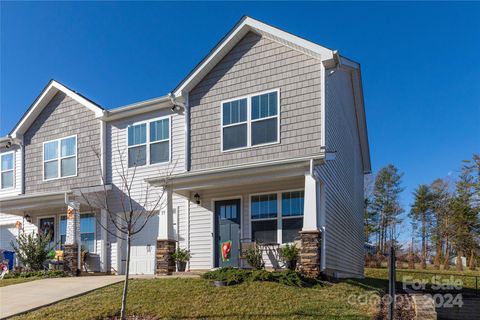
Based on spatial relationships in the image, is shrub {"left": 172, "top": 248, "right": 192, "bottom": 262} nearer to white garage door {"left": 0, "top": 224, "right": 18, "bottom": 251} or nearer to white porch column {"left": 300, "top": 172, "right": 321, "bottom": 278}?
white porch column {"left": 300, "top": 172, "right": 321, "bottom": 278}

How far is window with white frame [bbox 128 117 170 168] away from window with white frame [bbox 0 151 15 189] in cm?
652

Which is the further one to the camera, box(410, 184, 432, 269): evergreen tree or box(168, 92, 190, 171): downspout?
box(410, 184, 432, 269): evergreen tree

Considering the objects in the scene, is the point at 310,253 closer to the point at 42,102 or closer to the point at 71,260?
the point at 71,260

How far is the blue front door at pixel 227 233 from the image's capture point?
12.1m

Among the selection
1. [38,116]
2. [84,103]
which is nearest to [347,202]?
[84,103]

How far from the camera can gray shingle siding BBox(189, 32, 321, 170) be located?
1119cm

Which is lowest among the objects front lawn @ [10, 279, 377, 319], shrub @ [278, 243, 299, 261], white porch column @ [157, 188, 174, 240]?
front lawn @ [10, 279, 377, 319]

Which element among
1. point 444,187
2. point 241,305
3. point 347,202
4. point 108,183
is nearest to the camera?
point 241,305

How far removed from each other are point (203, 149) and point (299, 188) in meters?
3.21

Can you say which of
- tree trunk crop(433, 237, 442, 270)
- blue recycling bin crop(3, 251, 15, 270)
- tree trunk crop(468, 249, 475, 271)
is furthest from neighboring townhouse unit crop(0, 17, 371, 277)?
tree trunk crop(468, 249, 475, 271)

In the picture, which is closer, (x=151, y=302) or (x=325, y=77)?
(x=151, y=302)

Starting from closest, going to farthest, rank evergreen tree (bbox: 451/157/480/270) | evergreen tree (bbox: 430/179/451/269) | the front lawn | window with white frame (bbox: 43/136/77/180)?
the front lawn
window with white frame (bbox: 43/136/77/180)
evergreen tree (bbox: 451/157/480/270)
evergreen tree (bbox: 430/179/451/269)

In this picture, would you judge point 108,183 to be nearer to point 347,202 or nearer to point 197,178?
point 197,178

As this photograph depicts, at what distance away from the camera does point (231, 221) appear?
12.5 m
